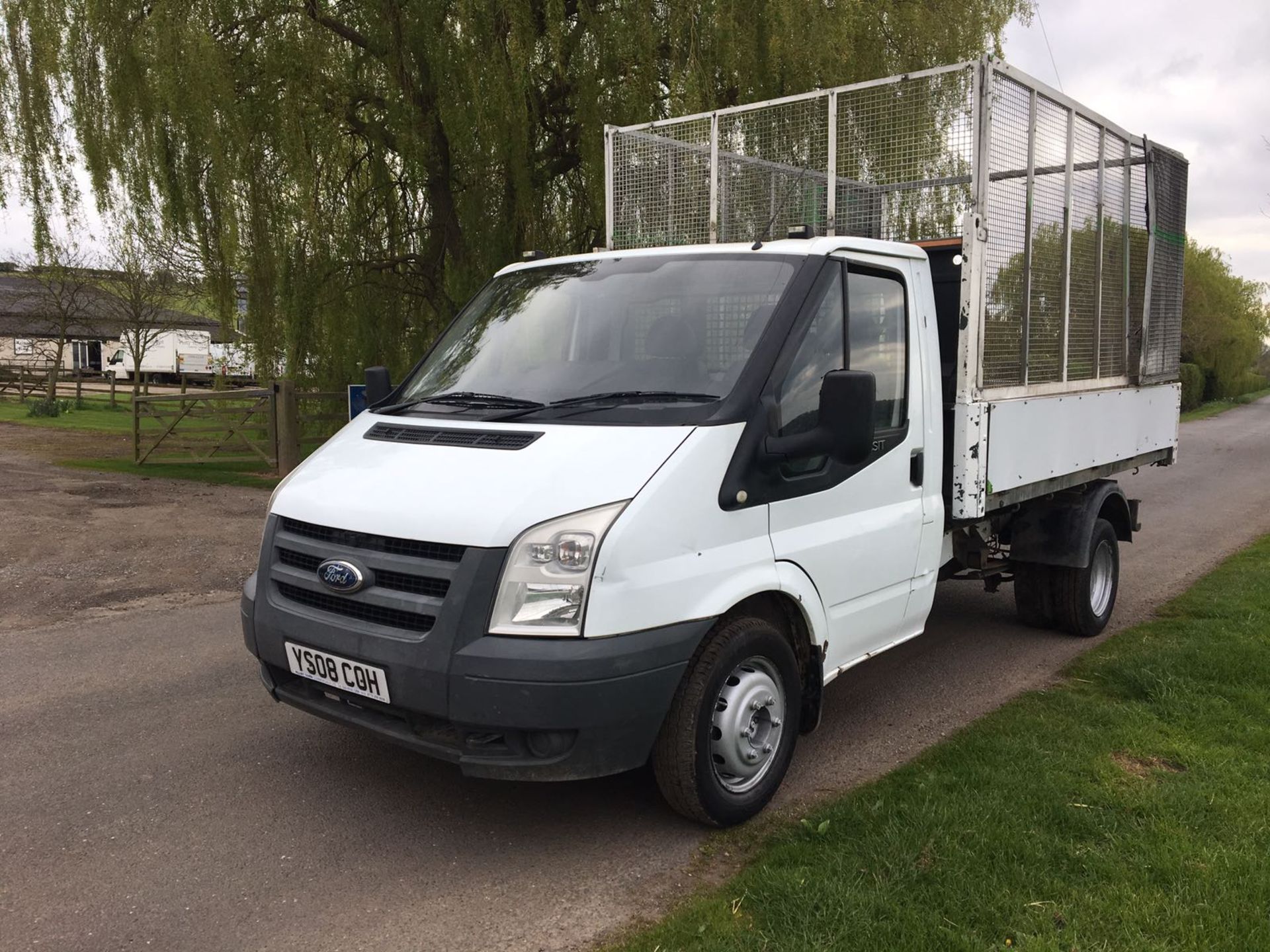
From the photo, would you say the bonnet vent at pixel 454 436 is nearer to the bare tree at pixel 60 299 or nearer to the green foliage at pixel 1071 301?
the green foliage at pixel 1071 301

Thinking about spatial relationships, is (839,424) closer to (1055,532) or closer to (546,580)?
(546,580)

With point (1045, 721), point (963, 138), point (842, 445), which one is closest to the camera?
point (842, 445)

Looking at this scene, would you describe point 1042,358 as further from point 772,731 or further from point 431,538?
point 431,538

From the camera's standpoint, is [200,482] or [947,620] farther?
[200,482]

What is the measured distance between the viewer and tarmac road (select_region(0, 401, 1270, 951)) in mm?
3252

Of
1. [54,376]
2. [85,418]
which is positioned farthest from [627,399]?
[54,376]

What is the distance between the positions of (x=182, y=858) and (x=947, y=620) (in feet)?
17.2

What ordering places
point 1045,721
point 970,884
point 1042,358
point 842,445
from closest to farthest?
point 970,884 → point 842,445 → point 1045,721 → point 1042,358

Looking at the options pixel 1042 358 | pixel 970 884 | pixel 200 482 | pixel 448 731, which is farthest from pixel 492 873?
pixel 200 482

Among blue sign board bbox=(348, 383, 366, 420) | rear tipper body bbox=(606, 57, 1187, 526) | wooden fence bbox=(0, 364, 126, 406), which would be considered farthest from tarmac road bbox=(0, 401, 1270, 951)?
wooden fence bbox=(0, 364, 126, 406)

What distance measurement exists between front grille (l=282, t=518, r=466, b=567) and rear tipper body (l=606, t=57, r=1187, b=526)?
2.79 m

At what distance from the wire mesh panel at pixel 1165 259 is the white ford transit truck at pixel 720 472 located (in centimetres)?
81

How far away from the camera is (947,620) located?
716 centimetres

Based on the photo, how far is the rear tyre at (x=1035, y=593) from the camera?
6.57 metres
